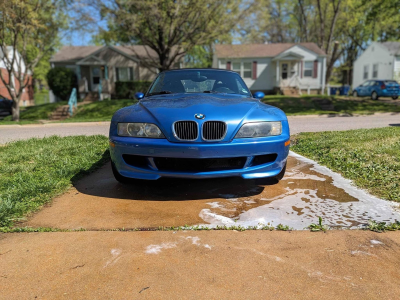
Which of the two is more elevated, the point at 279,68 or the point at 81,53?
the point at 81,53

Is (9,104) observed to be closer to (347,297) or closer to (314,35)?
(347,297)

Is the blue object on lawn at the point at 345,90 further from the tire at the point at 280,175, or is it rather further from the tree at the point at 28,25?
the tire at the point at 280,175

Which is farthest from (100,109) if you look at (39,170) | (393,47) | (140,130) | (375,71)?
(393,47)

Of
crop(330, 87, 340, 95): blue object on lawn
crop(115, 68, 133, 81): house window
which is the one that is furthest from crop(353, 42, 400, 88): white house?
crop(115, 68, 133, 81): house window

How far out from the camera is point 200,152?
325cm

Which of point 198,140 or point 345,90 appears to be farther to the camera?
point 345,90

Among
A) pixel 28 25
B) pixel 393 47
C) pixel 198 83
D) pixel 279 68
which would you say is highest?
pixel 393 47

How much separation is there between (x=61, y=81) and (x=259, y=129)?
87.1 ft

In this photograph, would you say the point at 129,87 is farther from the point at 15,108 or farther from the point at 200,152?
the point at 200,152

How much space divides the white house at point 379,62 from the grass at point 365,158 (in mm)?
27959

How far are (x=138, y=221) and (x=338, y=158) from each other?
346 centimetres

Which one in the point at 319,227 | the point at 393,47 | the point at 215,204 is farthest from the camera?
the point at 393,47

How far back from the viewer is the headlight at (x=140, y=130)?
3387 millimetres

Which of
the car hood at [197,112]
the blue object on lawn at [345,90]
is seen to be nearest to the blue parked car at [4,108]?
the car hood at [197,112]
